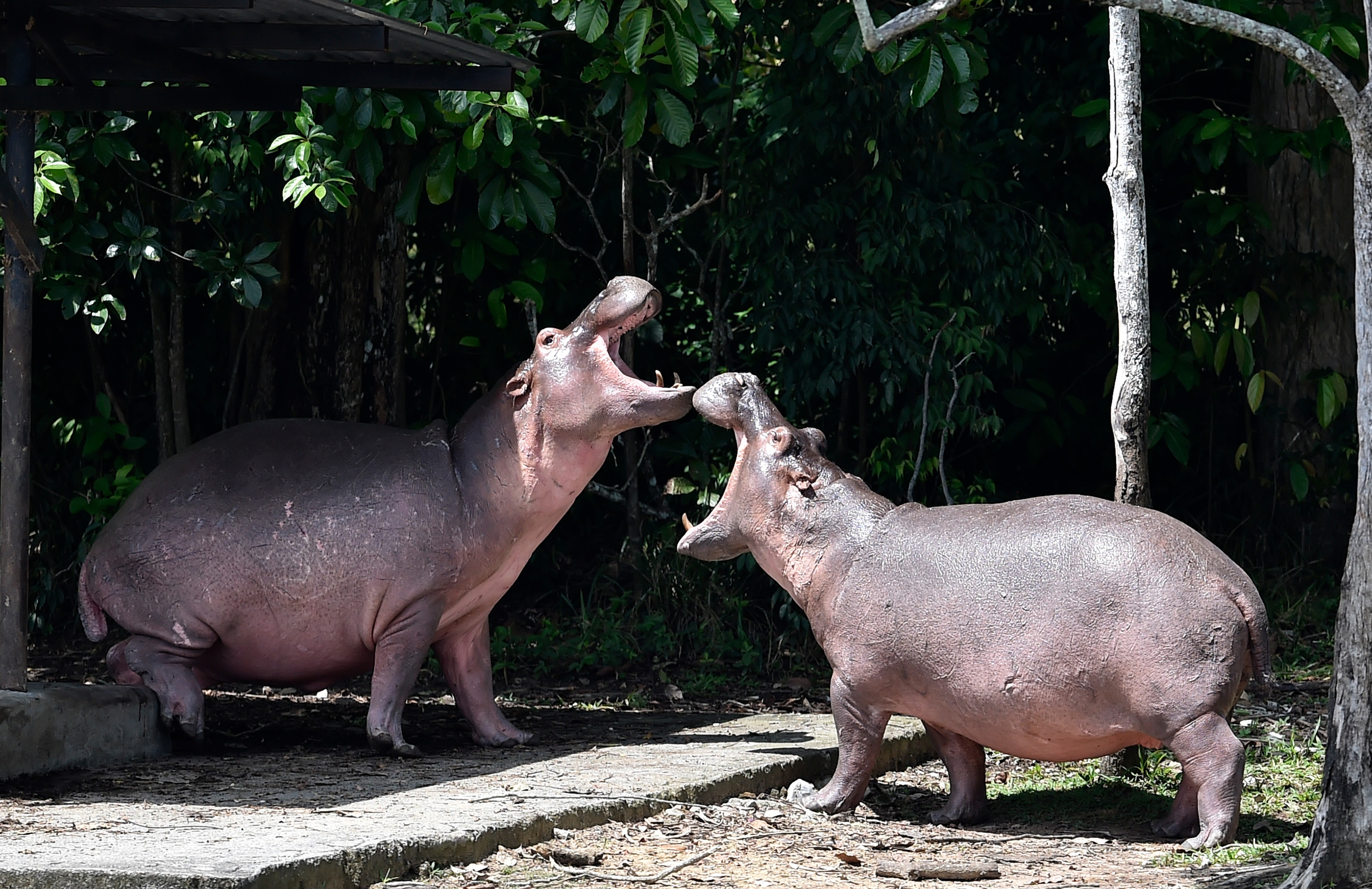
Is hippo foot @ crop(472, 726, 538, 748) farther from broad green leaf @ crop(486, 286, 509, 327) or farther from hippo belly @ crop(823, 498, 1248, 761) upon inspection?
broad green leaf @ crop(486, 286, 509, 327)

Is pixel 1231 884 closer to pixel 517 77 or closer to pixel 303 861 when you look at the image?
pixel 303 861

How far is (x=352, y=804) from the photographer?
479 cm

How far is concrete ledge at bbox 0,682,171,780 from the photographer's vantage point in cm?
529

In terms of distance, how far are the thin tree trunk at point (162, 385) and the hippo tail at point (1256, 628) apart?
572 centimetres

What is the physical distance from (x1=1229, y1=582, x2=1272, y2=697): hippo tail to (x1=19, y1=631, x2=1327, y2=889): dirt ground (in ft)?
1.74

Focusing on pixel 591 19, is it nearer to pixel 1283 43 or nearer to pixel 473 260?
pixel 473 260

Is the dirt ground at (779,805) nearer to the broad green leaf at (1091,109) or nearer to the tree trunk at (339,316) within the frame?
the tree trunk at (339,316)

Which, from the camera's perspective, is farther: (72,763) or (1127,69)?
(1127,69)

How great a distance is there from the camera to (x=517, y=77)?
6.93 m

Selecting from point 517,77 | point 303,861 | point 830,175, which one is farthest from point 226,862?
point 830,175

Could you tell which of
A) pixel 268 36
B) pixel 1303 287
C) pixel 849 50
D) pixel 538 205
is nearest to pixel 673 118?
pixel 538 205

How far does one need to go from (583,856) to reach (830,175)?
4.83 m

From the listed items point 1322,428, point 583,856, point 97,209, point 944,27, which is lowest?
point 583,856

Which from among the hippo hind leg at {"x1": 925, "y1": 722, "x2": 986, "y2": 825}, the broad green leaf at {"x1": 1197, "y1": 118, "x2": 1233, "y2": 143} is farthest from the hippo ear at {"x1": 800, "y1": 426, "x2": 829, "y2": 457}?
the broad green leaf at {"x1": 1197, "y1": 118, "x2": 1233, "y2": 143}
